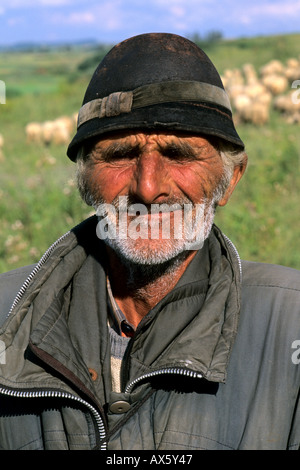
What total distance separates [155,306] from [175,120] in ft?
2.48

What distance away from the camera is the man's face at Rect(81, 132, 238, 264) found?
2.36 metres

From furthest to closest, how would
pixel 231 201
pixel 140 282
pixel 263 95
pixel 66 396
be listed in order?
1. pixel 263 95
2. pixel 231 201
3. pixel 140 282
4. pixel 66 396

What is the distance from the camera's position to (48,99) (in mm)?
24938

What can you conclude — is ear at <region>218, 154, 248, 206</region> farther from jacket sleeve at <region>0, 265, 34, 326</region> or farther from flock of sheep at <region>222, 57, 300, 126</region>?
flock of sheep at <region>222, 57, 300, 126</region>

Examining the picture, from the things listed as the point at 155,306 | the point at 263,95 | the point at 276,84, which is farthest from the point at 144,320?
the point at 276,84

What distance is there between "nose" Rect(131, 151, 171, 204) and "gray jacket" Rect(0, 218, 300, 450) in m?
0.39

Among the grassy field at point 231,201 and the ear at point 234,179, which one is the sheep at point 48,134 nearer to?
the grassy field at point 231,201

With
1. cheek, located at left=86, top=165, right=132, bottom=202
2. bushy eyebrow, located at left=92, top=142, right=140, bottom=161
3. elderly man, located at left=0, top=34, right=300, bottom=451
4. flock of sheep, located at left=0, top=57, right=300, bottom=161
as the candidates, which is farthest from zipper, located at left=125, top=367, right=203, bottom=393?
flock of sheep, located at left=0, top=57, right=300, bottom=161

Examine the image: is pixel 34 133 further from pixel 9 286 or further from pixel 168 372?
pixel 168 372

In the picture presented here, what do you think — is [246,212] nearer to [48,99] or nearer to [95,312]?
[95,312]

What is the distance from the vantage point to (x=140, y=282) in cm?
265

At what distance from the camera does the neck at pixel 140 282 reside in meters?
2.60
